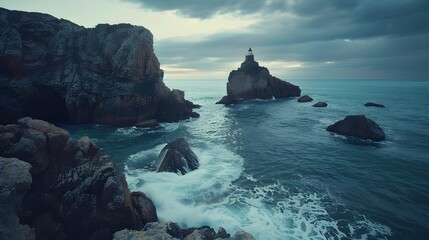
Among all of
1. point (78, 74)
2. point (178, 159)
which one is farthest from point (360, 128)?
point (78, 74)

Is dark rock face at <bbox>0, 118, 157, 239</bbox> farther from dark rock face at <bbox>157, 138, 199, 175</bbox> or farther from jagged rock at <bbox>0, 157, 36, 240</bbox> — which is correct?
dark rock face at <bbox>157, 138, 199, 175</bbox>

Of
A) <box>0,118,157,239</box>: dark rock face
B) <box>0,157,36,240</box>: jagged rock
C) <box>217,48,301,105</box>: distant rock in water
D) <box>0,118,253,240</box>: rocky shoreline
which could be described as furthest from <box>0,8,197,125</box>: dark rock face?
<box>217,48,301,105</box>: distant rock in water

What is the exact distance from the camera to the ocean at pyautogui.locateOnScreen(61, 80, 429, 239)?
1634cm

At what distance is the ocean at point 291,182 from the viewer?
53.6ft

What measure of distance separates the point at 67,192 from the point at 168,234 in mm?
6546

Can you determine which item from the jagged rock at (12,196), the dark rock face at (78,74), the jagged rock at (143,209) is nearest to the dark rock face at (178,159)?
the jagged rock at (143,209)

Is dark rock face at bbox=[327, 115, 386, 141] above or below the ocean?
above

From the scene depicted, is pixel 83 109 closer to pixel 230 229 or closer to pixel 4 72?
pixel 4 72

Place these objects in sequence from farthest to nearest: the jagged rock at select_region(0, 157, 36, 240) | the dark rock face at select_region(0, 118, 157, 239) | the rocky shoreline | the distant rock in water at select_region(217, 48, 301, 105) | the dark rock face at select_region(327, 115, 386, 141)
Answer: the distant rock in water at select_region(217, 48, 301, 105) → the dark rock face at select_region(327, 115, 386, 141) → the dark rock face at select_region(0, 118, 157, 239) → the rocky shoreline → the jagged rock at select_region(0, 157, 36, 240)

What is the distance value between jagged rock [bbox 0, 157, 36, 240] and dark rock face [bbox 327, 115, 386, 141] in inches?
1588

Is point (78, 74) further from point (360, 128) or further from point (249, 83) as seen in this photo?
point (249, 83)

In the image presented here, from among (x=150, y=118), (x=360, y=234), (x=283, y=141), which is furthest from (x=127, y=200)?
(x=150, y=118)

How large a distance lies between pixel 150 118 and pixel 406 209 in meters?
42.2

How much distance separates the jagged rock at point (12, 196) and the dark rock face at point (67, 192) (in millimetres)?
1808
